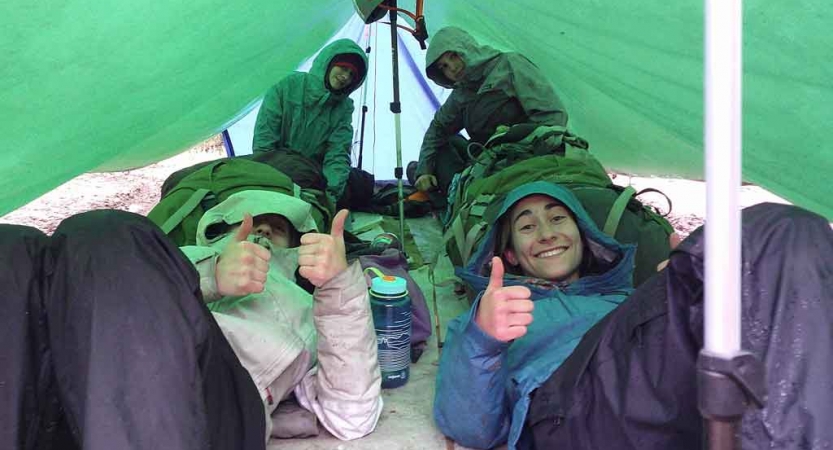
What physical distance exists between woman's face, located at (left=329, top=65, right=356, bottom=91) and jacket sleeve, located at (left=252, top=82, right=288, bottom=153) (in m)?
0.28

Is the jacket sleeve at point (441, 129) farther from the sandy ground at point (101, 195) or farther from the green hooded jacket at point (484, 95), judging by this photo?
the sandy ground at point (101, 195)

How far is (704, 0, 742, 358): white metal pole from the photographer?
600mm

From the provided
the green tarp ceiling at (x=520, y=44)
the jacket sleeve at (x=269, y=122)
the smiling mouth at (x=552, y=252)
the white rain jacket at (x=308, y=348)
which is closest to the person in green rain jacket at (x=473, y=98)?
the green tarp ceiling at (x=520, y=44)

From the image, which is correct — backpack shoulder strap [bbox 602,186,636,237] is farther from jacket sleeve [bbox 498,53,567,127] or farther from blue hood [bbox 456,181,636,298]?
jacket sleeve [bbox 498,53,567,127]

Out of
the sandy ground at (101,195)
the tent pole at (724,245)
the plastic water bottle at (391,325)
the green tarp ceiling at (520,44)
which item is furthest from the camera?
the sandy ground at (101,195)

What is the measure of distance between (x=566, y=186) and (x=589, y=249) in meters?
0.41

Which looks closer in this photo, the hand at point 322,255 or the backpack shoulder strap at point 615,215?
the hand at point 322,255

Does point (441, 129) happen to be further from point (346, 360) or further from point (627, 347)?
point (627, 347)

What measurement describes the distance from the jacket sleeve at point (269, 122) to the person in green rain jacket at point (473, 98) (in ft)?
2.43

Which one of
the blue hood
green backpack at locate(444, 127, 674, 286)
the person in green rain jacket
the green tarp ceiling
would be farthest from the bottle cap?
the person in green rain jacket

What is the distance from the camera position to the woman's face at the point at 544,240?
1679mm

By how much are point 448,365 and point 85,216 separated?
67cm

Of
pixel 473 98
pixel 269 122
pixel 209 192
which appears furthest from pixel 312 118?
pixel 209 192

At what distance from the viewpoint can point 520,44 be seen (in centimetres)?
297
